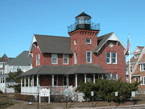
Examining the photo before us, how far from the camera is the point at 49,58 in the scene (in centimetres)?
3578

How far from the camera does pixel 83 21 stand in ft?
121

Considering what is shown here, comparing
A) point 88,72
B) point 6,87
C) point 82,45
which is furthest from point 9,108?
point 6,87

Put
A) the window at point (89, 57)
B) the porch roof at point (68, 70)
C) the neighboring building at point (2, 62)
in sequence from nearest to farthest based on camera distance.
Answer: the porch roof at point (68, 70)
the window at point (89, 57)
the neighboring building at point (2, 62)

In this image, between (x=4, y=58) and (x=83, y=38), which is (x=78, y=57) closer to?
(x=83, y=38)

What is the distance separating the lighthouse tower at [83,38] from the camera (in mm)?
35812

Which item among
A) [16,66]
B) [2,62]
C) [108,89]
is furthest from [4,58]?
[108,89]

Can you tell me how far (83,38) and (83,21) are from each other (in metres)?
2.92

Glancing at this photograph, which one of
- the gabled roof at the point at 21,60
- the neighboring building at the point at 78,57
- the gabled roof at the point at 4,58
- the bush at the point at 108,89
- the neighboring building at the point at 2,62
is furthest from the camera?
the gabled roof at the point at 4,58

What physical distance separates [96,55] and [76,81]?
625 cm

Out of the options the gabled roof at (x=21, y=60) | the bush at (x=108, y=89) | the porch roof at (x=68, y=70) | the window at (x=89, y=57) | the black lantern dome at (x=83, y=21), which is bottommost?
the bush at (x=108, y=89)

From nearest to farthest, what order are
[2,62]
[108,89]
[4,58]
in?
[108,89] → [2,62] → [4,58]

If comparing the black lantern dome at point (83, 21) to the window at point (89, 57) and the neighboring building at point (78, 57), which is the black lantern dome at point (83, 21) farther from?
the window at point (89, 57)

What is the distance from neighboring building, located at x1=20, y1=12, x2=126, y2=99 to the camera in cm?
3500

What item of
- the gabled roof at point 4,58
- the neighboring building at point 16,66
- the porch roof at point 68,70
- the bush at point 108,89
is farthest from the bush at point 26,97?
the gabled roof at point 4,58
